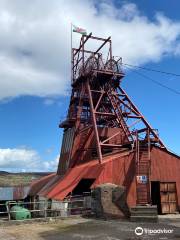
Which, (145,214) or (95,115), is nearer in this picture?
(145,214)

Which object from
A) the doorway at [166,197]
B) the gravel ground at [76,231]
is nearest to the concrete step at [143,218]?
the gravel ground at [76,231]

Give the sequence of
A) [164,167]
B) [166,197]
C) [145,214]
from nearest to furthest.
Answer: [145,214] → [166,197] → [164,167]

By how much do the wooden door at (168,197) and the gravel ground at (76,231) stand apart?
10.8 m

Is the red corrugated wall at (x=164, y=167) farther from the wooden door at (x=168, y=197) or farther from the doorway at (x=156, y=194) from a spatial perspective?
the doorway at (x=156, y=194)

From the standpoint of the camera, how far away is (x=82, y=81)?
44.4 m

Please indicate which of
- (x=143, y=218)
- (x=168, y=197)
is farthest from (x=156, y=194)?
(x=143, y=218)

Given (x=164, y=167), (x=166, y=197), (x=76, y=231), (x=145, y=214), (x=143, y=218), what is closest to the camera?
(x=76, y=231)

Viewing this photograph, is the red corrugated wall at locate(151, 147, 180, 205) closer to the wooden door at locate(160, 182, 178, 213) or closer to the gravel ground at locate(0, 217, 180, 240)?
the wooden door at locate(160, 182, 178, 213)

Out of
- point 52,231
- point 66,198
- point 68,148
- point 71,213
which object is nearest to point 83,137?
point 68,148

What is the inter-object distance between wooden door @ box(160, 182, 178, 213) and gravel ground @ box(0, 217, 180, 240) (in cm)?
1083

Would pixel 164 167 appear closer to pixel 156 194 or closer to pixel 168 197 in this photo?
pixel 168 197

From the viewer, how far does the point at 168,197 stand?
3192cm

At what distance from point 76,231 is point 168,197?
14.9m

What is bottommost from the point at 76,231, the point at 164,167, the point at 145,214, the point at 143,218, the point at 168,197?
the point at 76,231
